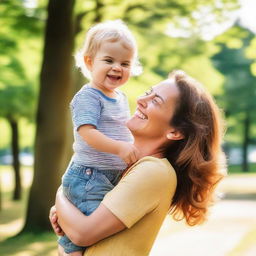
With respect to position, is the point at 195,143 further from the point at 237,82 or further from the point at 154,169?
the point at 237,82

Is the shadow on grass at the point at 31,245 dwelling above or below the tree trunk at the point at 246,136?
above

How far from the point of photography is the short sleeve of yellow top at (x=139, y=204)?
2.80 m

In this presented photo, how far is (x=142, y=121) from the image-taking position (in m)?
3.04

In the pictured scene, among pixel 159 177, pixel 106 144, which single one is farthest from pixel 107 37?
Answer: pixel 159 177

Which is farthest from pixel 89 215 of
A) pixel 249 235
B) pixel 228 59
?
pixel 228 59

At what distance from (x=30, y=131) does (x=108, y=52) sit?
2657cm

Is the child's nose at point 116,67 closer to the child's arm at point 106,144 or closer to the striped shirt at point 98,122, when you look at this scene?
the striped shirt at point 98,122

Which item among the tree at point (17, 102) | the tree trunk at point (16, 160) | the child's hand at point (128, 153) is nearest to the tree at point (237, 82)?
the tree trunk at point (16, 160)

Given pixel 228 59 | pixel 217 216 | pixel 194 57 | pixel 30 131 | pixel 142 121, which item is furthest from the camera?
pixel 228 59

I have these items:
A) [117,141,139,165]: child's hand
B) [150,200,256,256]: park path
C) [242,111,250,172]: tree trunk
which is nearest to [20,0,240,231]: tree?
[150,200,256,256]: park path

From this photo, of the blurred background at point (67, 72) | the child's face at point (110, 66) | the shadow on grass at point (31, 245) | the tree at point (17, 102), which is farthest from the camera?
the tree at point (17, 102)

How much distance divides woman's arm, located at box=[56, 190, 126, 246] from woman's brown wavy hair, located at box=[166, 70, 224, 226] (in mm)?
456

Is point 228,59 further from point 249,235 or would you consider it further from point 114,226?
point 114,226

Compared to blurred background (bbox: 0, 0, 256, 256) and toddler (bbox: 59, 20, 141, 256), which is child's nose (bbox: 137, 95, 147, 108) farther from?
blurred background (bbox: 0, 0, 256, 256)
